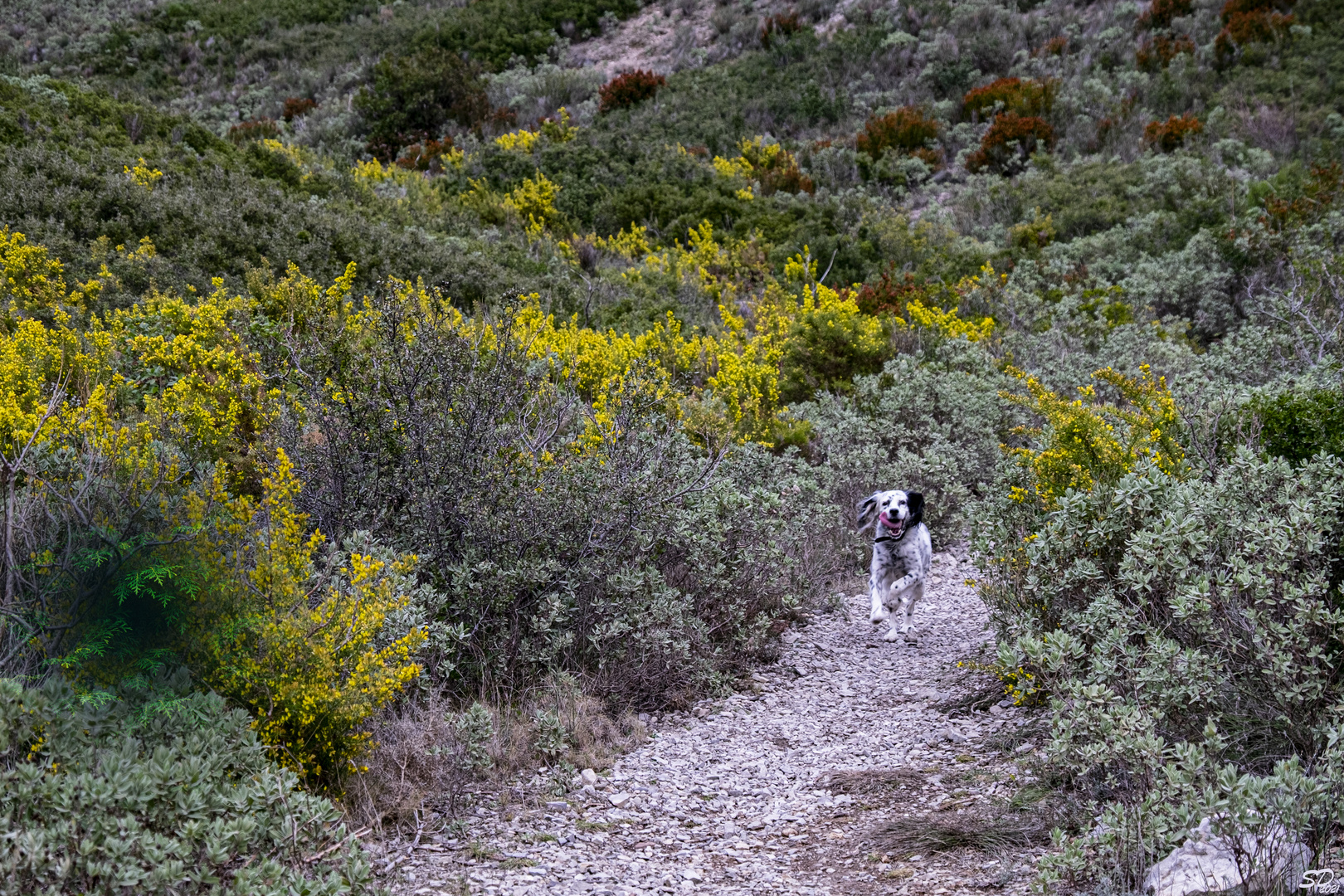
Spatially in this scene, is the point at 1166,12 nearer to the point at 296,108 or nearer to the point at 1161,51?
the point at 1161,51

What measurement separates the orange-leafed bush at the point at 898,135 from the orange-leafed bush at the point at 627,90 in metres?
5.04

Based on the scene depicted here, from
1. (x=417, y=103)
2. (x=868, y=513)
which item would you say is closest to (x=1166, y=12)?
(x=417, y=103)

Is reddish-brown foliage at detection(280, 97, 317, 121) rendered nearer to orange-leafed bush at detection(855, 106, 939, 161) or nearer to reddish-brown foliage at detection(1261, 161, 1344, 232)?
orange-leafed bush at detection(855, 106, 939, 161)

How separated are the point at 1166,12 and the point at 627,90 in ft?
35.2

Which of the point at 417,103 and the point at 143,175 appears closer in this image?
the point at 143,175

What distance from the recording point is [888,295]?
12195mm

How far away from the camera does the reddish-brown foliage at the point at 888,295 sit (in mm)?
11875

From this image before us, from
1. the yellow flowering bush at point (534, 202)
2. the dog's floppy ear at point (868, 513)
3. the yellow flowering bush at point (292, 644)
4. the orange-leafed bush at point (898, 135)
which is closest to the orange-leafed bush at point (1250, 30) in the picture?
the orange-leafed bush at point (898, 135)

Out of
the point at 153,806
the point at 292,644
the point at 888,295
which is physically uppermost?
the point at 153,806

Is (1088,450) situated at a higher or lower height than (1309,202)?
higher

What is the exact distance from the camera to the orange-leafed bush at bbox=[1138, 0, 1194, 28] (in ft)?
62.6

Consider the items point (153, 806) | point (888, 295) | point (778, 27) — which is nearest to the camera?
point (153, 806)

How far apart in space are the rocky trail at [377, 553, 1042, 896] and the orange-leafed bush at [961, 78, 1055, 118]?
15160 millimetres

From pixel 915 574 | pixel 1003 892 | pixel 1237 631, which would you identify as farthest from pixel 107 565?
pixel 915 574
